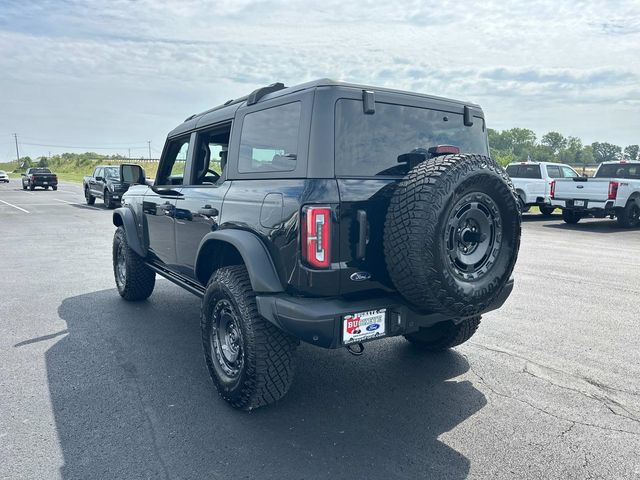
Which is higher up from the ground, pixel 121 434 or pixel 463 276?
pixel 463 276

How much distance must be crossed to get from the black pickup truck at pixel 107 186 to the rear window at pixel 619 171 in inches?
655

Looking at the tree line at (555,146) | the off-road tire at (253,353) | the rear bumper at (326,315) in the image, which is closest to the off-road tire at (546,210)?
the rear bumper at (326,315)

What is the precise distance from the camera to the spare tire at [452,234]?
2.61 meters

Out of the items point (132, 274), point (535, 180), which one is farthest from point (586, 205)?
point (132, 274)

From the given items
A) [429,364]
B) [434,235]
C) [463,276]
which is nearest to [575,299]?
[429,364]

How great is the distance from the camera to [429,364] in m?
3.94

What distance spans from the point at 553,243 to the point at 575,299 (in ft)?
16.9

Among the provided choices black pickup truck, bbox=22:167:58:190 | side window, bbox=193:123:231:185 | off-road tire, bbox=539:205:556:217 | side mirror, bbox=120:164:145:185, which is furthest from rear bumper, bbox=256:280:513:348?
black pickup truck, bbox=22:167:58:190

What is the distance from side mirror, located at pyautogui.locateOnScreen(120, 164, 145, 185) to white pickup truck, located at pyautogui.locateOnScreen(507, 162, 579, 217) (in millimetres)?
13075

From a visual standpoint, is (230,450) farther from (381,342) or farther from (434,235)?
(381,342)

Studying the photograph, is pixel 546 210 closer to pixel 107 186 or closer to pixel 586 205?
pixel 586 205

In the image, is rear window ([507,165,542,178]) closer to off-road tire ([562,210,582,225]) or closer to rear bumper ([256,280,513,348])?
off-road tire ([562,210,582,225])

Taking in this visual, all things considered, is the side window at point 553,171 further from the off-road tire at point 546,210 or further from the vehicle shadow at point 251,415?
the vehicle shadow at point 251,415

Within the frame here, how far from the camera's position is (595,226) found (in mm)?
14312
